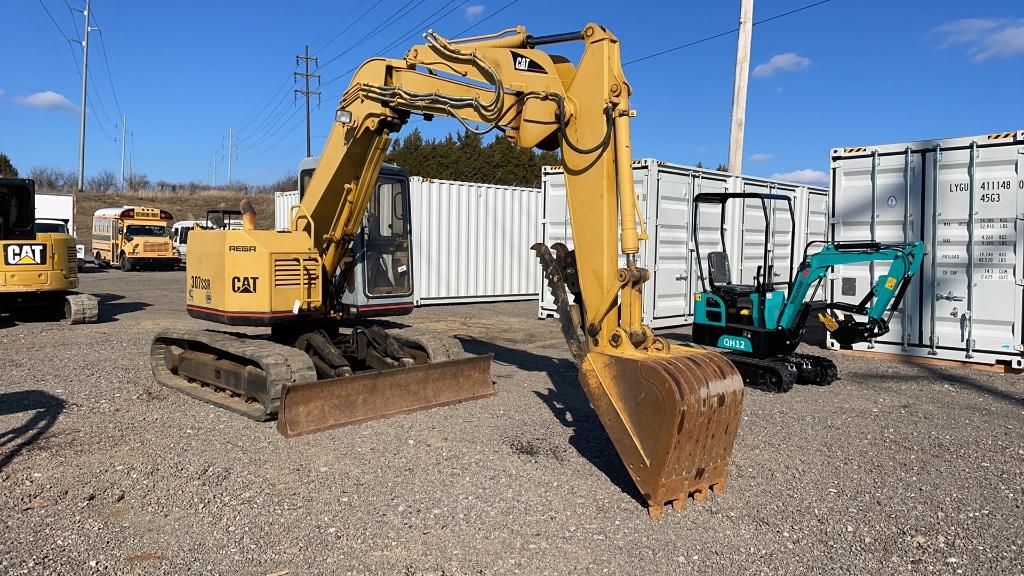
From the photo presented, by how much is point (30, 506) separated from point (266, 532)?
158cm

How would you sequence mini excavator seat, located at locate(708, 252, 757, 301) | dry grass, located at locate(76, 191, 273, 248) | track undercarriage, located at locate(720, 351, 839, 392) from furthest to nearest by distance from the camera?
dry grass, located at locate(76, 191, 273, 248) < mini excavator seat, located at locate(708, 252, 757, 301) < track undercarriage, located at locate(720, 351, 839, 392)

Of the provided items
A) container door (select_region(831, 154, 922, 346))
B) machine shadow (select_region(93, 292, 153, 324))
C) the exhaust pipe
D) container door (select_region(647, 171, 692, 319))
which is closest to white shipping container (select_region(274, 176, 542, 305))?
machine shadow (select_region(93, 292, 153, 324))

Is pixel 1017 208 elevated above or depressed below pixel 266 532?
above

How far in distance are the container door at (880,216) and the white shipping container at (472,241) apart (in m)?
7.13

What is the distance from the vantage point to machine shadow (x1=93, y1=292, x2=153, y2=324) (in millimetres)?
14330

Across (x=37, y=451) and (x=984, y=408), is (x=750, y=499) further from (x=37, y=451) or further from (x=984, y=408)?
(x=37, y=451)

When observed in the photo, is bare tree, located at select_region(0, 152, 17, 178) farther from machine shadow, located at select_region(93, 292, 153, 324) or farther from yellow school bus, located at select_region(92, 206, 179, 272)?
machine shadow, located at select_region(93, 292, 153, 324)

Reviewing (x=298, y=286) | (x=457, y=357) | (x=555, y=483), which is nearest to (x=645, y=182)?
(x=457, y=357)

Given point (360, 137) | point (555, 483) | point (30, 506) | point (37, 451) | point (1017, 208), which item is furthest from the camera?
point (1017, 208)

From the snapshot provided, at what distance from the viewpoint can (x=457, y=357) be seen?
24.8 ft

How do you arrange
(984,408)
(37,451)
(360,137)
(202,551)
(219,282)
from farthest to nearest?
(984,408) < (219,282) < (360,137) < (37,451) < (202,551)

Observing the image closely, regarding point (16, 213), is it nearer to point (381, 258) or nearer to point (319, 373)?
point (381, 258)

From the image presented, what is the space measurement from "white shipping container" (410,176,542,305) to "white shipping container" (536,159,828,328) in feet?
8.70

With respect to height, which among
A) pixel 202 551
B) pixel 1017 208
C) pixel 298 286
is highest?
pixel 1017 208
